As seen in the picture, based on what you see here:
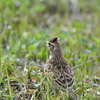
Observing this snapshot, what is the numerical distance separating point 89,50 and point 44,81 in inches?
99.6

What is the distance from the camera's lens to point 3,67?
6.23 m

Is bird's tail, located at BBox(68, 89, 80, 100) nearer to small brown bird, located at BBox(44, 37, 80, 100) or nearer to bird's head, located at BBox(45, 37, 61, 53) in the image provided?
small brown bird, located at BBox(44, 37, 80, 100)

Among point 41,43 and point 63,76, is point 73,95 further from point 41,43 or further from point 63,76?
point 41,43

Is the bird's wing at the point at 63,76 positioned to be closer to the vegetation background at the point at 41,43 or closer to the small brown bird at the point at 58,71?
the small brown bird at the point at 58,71

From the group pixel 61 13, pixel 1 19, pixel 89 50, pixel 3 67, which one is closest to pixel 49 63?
pixel 3 67

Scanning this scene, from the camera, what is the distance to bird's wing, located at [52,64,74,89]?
215 inches

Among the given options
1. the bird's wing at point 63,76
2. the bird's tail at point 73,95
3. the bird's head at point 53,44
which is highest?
the bird's head at point 53,44

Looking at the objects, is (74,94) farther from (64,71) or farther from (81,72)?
(81,72)

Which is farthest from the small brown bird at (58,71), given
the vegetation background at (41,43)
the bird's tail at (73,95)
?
the vegetation background at (41,43)

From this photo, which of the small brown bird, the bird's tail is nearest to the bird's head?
the small brown bird

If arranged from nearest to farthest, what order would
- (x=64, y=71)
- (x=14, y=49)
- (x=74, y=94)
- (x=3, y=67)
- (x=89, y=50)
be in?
(x=74, y=94), (x=64, y=71), (x=3, y=67), (x=14, y=49), (x=89, y=50)

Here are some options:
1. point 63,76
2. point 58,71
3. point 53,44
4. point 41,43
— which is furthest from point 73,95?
point 41,43

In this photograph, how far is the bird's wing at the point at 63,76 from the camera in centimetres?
547

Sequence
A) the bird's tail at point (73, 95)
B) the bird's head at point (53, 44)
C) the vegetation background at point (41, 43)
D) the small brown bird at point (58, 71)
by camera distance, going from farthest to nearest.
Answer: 1. the bird's head at point (53, 44)
2. the vegetation background at point (41, 43)
3. the small brown bird at point (58, 71)
4. the bird's tail at point (73, 95)
